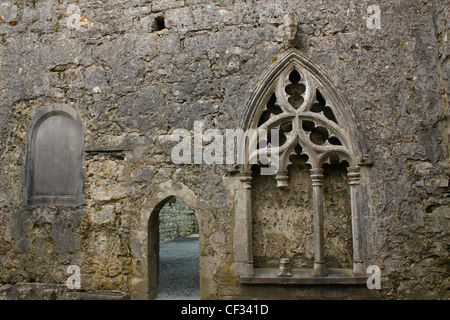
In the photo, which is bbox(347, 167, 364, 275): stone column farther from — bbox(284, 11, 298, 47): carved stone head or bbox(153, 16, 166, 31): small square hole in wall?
bbox(153, 16, 166, 31): small square hole in wall

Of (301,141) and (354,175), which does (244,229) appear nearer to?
(301,141)

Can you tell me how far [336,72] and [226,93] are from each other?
1263 mm

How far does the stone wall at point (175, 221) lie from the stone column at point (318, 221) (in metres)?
5.85

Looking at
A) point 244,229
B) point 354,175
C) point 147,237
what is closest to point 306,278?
point 244,229

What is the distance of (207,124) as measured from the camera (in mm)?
3879

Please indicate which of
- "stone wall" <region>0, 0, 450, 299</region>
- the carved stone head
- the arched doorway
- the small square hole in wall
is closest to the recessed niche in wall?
"stone wall" <region>0, 0, 450, 299</region>

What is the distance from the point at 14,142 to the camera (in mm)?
4383

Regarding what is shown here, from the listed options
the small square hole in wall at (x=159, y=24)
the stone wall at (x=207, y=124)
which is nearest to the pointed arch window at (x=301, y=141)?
the stone wall at (x=207, y=124)

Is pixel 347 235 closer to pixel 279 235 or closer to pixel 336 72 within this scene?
pixel 279 235

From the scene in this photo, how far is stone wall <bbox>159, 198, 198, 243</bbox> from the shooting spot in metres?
8.95

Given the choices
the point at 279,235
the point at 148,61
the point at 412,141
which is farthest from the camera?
the point at 148,61

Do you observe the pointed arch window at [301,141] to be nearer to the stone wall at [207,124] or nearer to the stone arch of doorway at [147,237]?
the stone wall at [207,124]

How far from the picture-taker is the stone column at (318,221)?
3538mm

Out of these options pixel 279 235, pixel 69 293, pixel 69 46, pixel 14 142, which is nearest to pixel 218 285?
pixel 279 235
